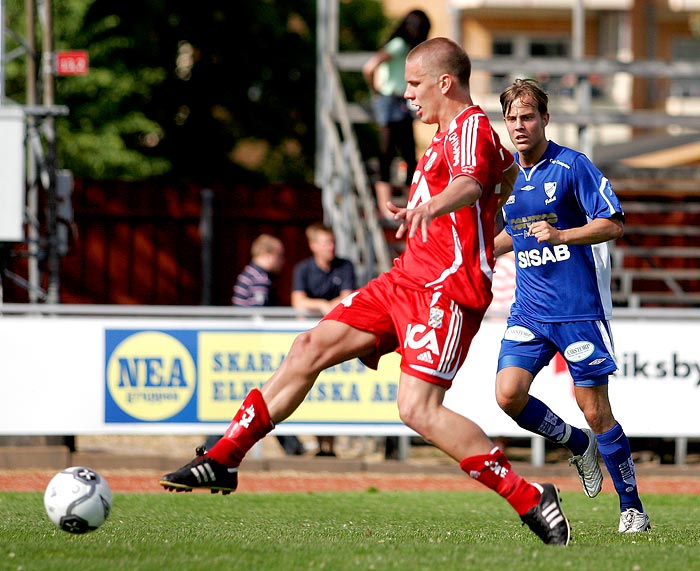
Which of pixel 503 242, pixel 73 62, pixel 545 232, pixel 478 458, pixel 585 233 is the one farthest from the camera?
pixel 73 62

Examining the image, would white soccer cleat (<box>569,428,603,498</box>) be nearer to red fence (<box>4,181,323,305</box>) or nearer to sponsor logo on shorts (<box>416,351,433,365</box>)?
sponsor logo on shorts (<box>416,351,433,365</box>)

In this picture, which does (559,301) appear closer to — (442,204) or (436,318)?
(436,318)

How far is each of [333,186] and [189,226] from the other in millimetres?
3389

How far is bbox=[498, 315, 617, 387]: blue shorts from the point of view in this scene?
24.4 feet

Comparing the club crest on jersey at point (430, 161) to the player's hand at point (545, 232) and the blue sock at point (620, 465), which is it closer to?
the player's hand at point (545, 232)

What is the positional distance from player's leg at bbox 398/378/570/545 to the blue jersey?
1.60 meters

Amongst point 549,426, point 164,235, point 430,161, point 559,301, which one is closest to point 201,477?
point 430,161

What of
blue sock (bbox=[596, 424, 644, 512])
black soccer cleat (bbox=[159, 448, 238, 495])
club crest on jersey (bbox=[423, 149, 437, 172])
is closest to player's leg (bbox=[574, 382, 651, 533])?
blue sock (bbox=[596, 424, 644, 512])

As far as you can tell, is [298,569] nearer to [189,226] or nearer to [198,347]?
[198,347]

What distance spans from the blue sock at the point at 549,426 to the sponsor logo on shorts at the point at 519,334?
13.9 inches

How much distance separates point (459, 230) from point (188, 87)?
2319 cm

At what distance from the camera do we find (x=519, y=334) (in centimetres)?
762

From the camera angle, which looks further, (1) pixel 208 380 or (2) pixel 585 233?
(1) pixel 208 380

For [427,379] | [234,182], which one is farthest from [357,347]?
[234,182]
